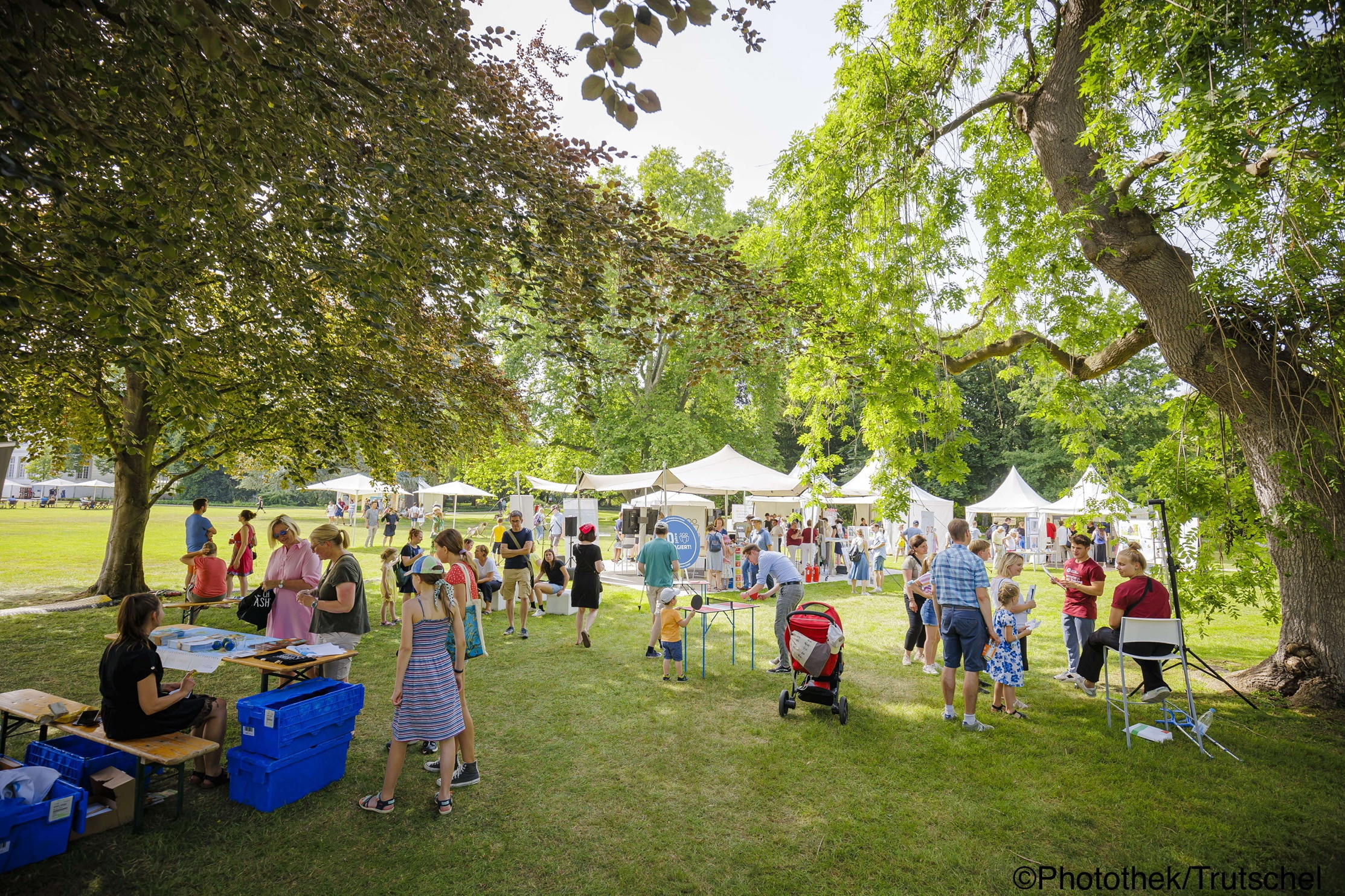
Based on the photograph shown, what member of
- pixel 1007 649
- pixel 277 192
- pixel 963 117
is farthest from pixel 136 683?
pixel 963 117

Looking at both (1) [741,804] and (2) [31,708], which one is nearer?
Answer: (2) [31,708]

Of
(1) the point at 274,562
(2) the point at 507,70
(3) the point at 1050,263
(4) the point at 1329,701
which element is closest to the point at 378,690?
(1) the point at 274,562

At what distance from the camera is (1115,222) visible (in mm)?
6543

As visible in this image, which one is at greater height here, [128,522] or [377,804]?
[128,522]

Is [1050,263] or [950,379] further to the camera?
[950,379]

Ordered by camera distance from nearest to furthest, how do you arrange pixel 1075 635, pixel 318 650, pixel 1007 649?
pixel 318 650, pixel 1007 649, pixel 1075 635

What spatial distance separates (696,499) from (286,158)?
13285 millimetres

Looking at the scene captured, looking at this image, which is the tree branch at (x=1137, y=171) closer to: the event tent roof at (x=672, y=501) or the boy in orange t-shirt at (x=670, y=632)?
the boy in orange t-shirt at (x=670, y=632)

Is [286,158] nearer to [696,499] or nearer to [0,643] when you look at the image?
[0,643]

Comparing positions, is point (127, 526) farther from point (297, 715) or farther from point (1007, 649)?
point (1007, 649)

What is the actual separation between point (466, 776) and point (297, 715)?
A: 1231mm

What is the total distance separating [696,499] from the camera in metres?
16.6

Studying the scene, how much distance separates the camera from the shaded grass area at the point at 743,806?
3486mm

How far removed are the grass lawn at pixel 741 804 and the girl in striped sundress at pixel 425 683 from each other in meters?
0.25
